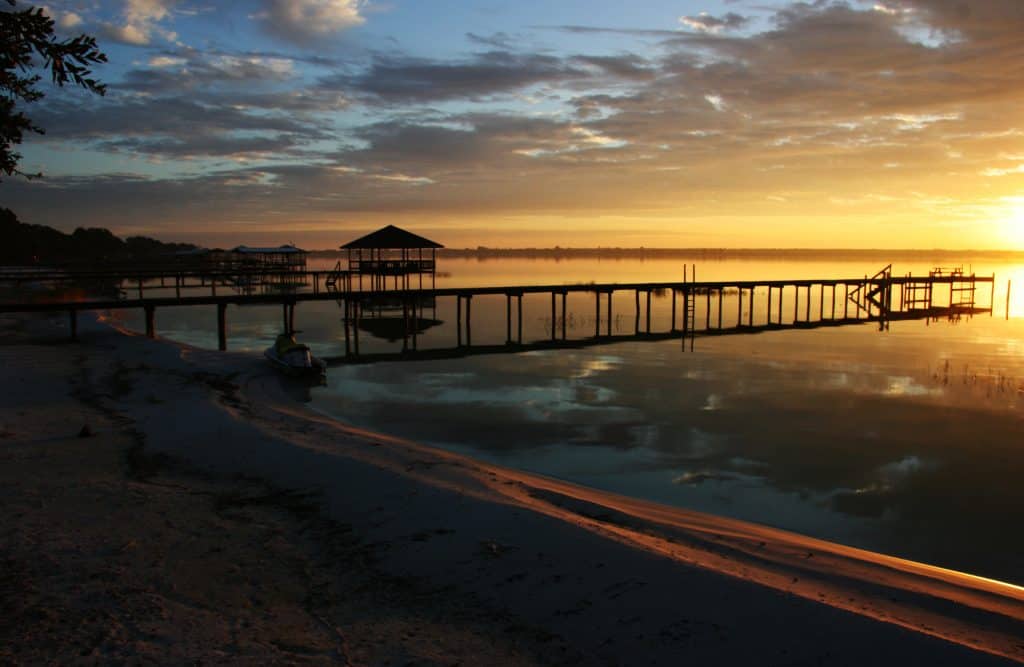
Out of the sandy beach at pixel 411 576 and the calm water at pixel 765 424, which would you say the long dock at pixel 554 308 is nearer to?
the calm water at pixel 765 424

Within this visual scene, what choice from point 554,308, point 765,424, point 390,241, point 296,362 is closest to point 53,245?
point 390,241

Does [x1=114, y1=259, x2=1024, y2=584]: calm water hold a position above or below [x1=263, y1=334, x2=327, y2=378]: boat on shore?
below

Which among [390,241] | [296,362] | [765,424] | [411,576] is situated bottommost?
[765,424]

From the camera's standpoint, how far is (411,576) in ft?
23.5

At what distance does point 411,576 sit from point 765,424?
12.3 meters

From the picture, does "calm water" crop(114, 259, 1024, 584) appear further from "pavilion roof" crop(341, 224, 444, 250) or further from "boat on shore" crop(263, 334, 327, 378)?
"pavilion roof" crop(341, 224, 444, 250)

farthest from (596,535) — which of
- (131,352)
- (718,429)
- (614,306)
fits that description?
(614,306)

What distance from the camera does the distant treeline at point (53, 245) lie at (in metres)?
70.6

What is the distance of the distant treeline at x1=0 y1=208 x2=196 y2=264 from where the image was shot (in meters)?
70.6

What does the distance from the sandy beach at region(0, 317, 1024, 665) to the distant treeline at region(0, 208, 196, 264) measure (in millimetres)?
70903

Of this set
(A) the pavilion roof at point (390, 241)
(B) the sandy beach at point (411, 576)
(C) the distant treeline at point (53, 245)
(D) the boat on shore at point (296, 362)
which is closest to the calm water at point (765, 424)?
(D) the boat on shore at point (296, 362)

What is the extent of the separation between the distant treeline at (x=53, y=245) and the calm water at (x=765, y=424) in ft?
176

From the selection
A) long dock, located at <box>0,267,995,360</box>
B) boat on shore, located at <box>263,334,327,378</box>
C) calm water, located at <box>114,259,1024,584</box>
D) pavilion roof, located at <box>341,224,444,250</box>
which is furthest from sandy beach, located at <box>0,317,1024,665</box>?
pavilion roof, located at <box>341,224,444,250</box>

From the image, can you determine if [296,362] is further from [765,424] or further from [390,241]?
[390,241]
